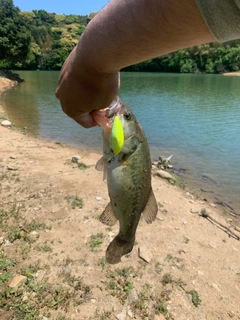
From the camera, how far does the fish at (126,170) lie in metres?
1.87

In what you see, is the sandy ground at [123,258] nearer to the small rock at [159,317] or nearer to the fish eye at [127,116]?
the small rock at [159,317]

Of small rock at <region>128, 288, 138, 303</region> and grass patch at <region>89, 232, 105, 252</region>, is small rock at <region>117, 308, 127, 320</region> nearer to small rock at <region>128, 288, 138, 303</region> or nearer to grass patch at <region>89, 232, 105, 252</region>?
small rock at <region>128, 288, 138, 303</region>

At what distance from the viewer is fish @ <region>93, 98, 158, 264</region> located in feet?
6.14

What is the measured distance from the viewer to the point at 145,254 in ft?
14.4

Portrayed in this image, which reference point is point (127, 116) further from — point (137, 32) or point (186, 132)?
point (186, 132)

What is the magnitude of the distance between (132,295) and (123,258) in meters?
0.65

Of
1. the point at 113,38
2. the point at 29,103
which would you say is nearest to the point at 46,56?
the point at 29,103

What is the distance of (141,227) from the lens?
5.01 meters

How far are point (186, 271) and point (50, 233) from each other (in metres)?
2.02

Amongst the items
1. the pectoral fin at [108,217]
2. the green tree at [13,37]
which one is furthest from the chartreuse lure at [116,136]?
the green tree at [13,37]

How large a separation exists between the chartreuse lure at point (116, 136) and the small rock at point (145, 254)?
2842 mm

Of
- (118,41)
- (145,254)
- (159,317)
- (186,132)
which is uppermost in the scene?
(118,41)

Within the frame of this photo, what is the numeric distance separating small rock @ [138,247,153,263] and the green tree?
123ft

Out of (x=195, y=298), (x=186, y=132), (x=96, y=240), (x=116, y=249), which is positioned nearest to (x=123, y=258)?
(x=96, y=240)
